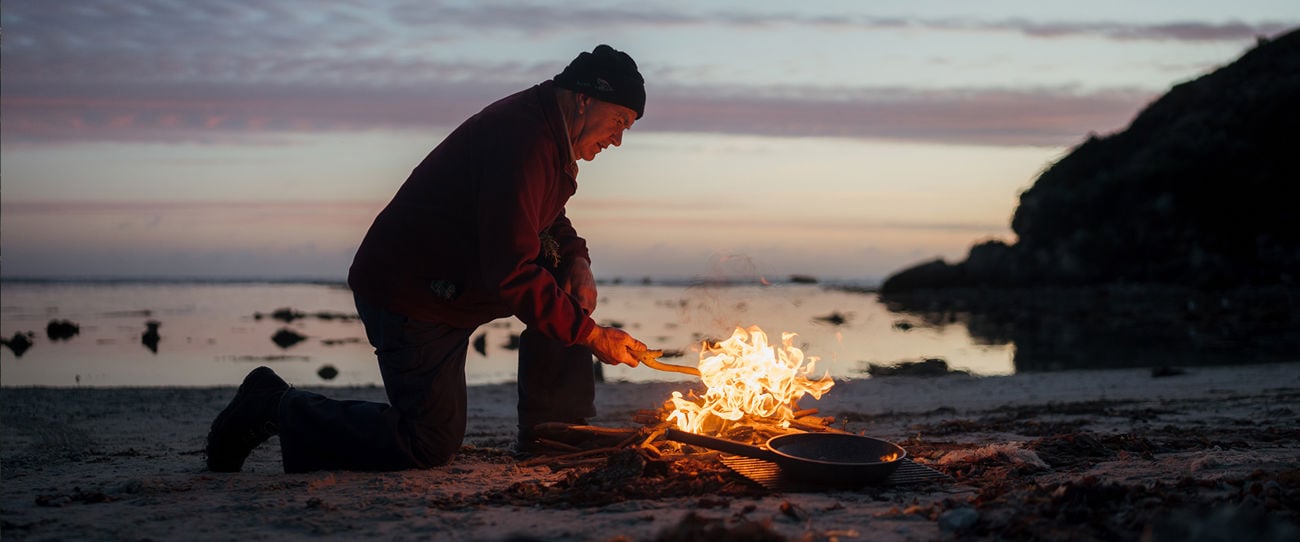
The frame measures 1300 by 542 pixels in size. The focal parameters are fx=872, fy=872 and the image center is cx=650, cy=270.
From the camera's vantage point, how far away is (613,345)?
189 inches

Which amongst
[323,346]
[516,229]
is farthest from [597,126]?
[323,346]

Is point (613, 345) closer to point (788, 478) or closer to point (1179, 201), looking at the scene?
point (788, 478)

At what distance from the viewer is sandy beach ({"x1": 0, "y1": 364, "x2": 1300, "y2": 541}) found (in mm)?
3316

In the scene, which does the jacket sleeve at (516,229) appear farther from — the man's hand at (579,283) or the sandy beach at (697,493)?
the sandy beach at (697,493)

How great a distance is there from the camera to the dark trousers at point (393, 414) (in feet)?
15.2

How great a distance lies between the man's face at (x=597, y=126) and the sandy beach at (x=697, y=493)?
1.75 m

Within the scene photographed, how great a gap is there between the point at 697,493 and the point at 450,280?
1.70m

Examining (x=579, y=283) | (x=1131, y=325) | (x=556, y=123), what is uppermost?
(x=556, y=123)

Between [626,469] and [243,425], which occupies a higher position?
[243,425]

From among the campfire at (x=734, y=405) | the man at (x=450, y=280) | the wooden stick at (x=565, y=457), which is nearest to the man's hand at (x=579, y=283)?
the man at (x=450, y=280)

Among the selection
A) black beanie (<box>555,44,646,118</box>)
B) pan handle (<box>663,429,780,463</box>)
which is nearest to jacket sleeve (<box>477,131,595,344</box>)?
black beanie (<box>555,44,646,118</box>)

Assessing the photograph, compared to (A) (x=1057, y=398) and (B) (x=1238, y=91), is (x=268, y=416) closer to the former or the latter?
(A) (x=1057, y=398)

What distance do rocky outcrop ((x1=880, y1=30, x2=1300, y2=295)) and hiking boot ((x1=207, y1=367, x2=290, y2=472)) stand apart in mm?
36874

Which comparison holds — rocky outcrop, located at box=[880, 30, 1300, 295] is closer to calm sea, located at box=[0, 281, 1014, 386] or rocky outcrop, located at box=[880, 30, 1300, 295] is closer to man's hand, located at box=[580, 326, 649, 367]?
calm sea, located at box=[0, 281, 1014, 386]
